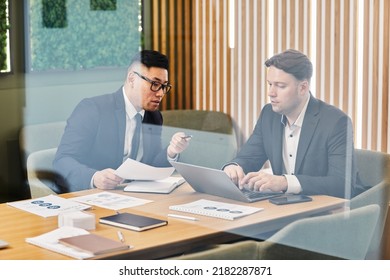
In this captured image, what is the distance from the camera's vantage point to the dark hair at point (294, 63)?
2.97m

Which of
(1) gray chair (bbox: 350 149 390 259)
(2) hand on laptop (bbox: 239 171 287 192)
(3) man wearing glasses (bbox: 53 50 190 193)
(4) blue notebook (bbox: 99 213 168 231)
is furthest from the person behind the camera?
(3) man wearing glasses (bbox: 53 50 190 193)

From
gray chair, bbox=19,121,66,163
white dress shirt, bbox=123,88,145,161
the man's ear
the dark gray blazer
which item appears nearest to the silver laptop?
the dark gray blazer

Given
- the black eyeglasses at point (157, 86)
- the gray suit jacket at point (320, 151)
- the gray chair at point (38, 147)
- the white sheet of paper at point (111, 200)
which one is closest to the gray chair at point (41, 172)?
the gray chair at point (38, 147)

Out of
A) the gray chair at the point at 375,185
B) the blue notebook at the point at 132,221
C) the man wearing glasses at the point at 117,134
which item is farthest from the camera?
the man wearing glasses at the point at 117,134

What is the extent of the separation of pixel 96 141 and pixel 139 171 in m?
0.21

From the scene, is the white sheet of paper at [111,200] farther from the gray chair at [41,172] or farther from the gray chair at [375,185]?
the gray chair at [375,185]

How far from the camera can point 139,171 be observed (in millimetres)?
3221

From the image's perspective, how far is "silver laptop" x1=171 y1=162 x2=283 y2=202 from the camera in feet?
10.1

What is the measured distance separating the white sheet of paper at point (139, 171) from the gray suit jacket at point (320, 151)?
393 millimetres

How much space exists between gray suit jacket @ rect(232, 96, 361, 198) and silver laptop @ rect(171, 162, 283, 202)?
0.11 m

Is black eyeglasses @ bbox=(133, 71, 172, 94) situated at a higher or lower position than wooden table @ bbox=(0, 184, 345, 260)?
higher

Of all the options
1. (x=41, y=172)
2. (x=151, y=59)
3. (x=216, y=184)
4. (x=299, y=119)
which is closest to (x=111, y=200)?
(x=41, y=172)

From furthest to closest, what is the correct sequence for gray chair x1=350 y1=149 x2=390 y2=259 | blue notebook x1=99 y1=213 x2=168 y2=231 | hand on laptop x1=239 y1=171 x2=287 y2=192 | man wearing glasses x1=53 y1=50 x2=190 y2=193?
man wearing glasses x1=53 y1=50 x2=190 y2=193 < hand on laptop x1=239 y1=171 x2=287 y2=192 < gray chair x1=350 y1=149 x2=390 y2=259 < blue notebook x1=99 y1=213 x2=168 y2=231

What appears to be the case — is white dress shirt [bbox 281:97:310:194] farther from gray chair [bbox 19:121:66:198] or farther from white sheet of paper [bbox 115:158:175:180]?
gray chair [bbox 19:121:66:198]
